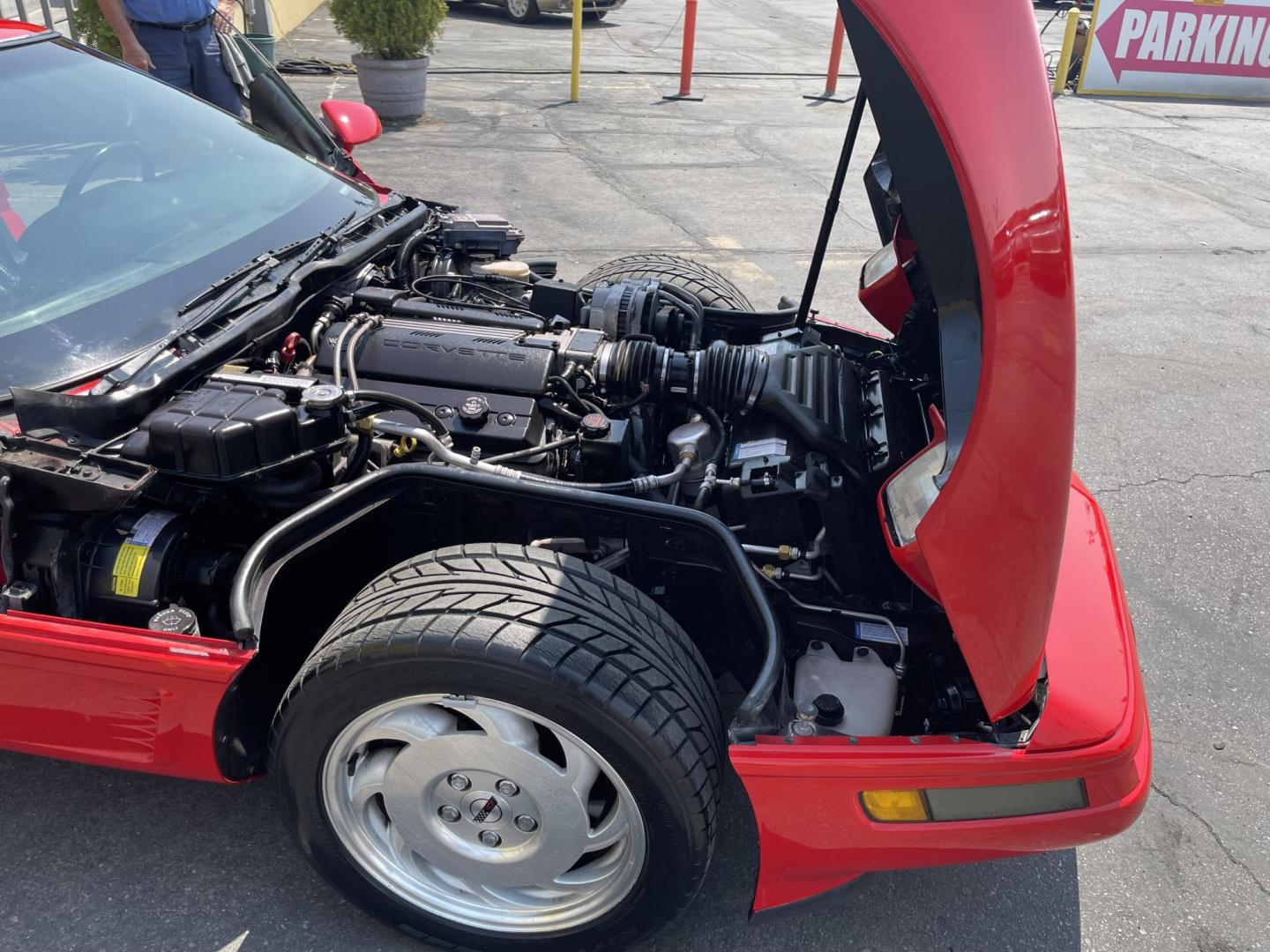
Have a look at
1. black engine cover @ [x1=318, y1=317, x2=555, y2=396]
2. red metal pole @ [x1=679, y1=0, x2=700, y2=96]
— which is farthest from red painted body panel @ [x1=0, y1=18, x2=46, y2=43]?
red metal pole @ [x1=679, y1=0, x2=700, y2=96]

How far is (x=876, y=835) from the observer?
1868 mm

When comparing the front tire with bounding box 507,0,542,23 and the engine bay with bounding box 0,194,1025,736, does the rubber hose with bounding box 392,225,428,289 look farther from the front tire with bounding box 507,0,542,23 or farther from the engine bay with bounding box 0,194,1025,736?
the front tire with bounding box 507,0,542,23

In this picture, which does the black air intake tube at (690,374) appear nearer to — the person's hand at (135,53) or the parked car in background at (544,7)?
the person's hand at (135,53)

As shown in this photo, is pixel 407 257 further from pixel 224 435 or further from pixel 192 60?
pixel 192 60

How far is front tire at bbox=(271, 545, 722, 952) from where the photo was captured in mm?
1842

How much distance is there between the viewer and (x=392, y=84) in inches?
364

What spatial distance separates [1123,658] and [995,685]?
1.81 feet

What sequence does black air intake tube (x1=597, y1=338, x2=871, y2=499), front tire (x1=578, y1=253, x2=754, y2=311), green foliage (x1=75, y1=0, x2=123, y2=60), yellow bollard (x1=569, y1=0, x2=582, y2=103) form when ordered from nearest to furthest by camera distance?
black air intake tube (x1=597, y1=338, x2=871, y2=499) < front tire (x1=578, y1=253, x2=754, y2=311) < green foliage (x1=75, y1=0, x2=123, y2=60) < yellow bollard (x1=569, y1=0, x2=582, y2=103)

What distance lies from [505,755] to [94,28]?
718 centimetres

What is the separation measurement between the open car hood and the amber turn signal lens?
11.3 inches

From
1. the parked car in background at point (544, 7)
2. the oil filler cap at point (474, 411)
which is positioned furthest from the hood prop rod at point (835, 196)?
the parked car in background at point (544, 7)

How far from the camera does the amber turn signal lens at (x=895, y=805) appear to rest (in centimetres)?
185

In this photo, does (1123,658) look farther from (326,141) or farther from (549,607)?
(326,141)

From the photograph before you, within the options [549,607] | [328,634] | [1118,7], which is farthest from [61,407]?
[1118,7]
